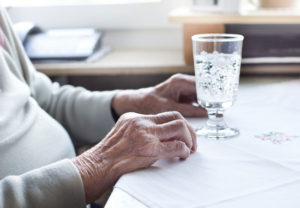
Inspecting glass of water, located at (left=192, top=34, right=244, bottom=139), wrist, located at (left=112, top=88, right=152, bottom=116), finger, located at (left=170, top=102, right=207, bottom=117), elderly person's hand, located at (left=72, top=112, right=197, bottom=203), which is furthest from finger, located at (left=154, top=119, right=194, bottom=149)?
wrist, located at (left=112, top=88, right=152, bottom=116)

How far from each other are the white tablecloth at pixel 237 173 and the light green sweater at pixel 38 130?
123 mm

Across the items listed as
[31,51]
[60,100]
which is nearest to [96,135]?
[60,100]

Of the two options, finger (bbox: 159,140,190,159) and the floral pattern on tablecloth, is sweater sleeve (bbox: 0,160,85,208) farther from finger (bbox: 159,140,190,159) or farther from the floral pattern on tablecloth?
the floral pattern on tablecloth

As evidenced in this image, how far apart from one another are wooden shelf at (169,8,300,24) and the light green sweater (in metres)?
0.32

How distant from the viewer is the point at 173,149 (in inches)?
27.0

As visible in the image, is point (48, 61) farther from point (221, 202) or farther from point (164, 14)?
point (221, 202)

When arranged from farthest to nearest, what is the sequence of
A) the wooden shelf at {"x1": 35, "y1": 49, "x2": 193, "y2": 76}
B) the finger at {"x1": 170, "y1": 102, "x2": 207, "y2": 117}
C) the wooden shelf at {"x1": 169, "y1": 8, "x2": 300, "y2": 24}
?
the wooden shelf at {"x1": 35, "y1": 49, "x2": 193, "y2": 76} < the wooden shelf at {"x1": 169, "y1": 8, "x2": 300, "y2": 24} < the finger at {"x1": 170, "y1": 102, "x2": 207, "y2": 117}

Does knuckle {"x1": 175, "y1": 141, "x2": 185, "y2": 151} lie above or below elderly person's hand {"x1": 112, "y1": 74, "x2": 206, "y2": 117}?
above

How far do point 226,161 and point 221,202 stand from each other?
135 mm

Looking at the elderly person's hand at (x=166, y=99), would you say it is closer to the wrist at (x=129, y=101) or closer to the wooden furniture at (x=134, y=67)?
the wrist at (x=129, y=101)

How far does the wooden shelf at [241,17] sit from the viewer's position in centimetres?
116

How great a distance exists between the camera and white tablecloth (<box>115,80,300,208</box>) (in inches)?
22.1

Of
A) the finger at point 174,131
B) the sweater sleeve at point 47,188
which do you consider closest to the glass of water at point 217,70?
the finger at point 174,131

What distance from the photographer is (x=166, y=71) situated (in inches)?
50.3
